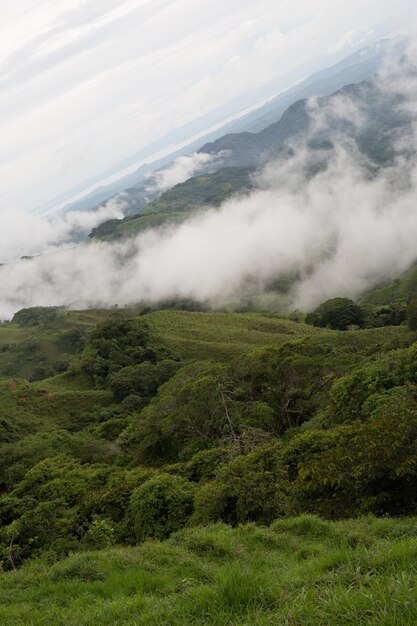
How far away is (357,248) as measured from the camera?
174000 millimetres

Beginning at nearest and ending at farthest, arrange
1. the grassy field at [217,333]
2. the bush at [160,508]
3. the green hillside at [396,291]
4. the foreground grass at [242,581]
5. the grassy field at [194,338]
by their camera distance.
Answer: the foreground grass at [242,581], the bush at [160,508], the grassy field at [194,338], the grassy field at [217,333], the green hillside at [396,291]

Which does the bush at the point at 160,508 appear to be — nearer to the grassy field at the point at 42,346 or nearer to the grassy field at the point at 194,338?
the grassy field at the point at 194,338

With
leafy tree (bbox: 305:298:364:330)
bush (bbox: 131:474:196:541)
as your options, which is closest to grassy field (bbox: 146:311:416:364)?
leafy tree (bbox: 305:298:364:330)

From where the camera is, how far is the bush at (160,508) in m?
16.0

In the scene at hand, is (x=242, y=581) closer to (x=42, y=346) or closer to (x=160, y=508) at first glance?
(x=160, y=508)

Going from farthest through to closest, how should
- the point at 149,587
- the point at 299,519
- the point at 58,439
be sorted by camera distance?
the point at 58,439, the point at 299,519, the point at 149,587

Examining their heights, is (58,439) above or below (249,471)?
below

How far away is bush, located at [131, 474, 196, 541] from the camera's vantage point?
52.3ft

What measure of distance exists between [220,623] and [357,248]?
17871 centimetres

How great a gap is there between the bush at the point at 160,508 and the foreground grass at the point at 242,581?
184 inches

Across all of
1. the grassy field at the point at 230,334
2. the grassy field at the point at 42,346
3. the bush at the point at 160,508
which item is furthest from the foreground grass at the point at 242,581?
the grassy field at the point at 42,346

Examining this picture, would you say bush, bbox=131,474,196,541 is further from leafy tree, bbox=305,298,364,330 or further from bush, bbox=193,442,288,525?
leafy tree, bbox=305,298,364,330

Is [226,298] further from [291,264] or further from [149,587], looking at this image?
[149,587]

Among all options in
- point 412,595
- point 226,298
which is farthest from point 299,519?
point 226,298
